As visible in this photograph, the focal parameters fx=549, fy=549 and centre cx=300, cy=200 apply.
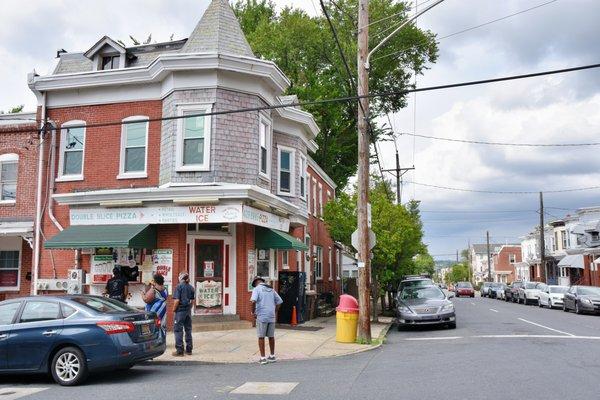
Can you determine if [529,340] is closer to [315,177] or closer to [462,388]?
[462,388]

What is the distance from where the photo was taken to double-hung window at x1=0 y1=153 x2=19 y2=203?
18516 mm

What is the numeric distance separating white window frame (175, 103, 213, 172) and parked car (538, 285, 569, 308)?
77.8 ft

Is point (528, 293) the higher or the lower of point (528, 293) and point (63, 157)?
the lower

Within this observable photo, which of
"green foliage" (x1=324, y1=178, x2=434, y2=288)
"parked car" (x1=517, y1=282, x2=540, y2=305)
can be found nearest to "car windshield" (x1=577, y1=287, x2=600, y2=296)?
"parked car" (x1=517, y1=282, x2=540, y2=305)

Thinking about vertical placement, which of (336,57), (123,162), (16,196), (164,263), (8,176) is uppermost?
(336,57)

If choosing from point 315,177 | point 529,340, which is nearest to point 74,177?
point 315,177

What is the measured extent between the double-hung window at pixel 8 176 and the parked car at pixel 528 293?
100ft

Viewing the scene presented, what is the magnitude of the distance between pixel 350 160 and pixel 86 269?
25.1 m

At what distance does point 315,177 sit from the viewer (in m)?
27.3

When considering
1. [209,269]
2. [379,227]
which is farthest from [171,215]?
[379,227]

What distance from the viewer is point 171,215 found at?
1529 cm

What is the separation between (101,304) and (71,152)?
31.4 feet

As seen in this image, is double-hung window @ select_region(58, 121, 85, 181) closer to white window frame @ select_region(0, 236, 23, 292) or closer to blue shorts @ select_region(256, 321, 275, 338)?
white window frame @ select_region(0, 236, 23, 292)

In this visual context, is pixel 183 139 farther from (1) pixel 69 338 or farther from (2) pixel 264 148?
(1) pixel 69 338
